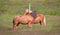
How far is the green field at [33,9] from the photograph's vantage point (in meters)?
2.63

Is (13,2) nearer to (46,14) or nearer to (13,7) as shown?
(13,7)

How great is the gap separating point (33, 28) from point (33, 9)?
50 centimetres

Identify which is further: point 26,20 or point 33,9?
point 33,9

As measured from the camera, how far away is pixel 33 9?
3.20 m

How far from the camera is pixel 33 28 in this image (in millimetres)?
2752

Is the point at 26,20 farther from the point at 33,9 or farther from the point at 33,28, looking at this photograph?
the point at 33,9

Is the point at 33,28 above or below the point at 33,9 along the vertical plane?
below

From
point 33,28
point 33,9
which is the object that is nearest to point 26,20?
point 33,28

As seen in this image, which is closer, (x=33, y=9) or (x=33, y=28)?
(x=33, y=28)

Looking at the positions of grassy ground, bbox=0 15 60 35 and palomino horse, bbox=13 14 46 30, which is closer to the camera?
grassy ground, bbox=0 15 60 35

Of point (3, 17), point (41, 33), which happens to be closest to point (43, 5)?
point (3, 17)

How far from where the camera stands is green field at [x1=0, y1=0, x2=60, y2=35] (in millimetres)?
2631

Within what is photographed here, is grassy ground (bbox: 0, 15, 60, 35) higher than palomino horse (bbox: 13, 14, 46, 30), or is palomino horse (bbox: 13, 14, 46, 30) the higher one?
palomino horse (bbox: 13, 14, 46, 30)

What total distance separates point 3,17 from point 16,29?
0.36 meters
